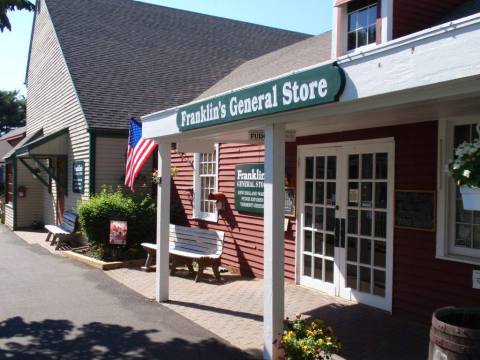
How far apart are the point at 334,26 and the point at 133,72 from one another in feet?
32.2

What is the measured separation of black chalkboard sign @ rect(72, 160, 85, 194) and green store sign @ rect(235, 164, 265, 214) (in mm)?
5328

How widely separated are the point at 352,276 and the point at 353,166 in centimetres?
161

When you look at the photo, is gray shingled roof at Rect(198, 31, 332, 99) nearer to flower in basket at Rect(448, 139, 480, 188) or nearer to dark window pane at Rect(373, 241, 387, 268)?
dark window pane at Rect(373, 241, 387, 268)

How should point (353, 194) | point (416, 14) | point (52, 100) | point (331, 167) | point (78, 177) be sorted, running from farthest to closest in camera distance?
point (52, 100)
point (78, 177)
point (331, 167)
point (353, 194)
point (416, 14)

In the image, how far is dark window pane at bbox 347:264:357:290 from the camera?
7566 millimetres

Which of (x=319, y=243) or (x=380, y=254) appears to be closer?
(x=380, y=254)

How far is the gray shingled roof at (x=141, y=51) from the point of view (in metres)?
14.5

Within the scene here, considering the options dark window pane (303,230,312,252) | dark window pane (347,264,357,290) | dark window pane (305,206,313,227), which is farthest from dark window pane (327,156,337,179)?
dark window pane (347,264,357,290)

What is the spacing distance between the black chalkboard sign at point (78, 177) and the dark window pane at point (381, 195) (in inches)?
341

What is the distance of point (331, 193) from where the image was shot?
7.98 m

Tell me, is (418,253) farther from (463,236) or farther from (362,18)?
(362,18)

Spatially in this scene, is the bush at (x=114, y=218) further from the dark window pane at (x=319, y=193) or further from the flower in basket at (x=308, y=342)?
the flower in basket at (x=308, y=342)

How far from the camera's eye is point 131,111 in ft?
46.2

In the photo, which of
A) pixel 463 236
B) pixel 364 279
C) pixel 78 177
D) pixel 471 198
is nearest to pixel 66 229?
pixel 78 177
